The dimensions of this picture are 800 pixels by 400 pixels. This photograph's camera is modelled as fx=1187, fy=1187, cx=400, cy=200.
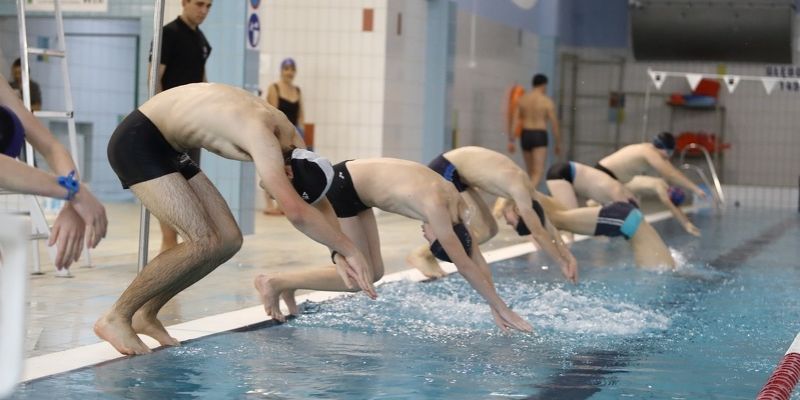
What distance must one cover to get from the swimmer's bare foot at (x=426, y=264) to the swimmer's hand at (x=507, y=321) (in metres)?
2.21

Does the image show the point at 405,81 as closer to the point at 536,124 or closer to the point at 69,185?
the point at 536,124

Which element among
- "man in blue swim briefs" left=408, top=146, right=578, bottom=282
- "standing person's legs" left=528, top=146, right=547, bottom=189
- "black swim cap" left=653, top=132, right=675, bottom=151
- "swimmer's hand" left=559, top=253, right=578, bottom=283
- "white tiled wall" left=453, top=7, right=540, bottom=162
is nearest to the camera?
"swimmer's hand" left=559, top=253, right=578, bottom=283

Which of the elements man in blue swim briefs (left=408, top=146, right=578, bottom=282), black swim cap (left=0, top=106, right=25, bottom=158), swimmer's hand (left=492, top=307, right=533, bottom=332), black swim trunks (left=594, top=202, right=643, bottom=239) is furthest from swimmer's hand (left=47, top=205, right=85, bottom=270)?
black swim trunks (left=594, top=202, right=643, bottom=239)

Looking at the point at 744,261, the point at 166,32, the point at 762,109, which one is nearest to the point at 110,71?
the point at 166,32

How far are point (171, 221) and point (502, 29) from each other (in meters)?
12.1

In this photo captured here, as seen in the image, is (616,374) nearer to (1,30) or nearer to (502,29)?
(1,30)

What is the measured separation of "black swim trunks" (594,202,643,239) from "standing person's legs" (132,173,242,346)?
4.12 meters

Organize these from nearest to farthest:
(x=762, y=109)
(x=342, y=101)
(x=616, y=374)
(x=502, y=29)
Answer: (x=616, y=374) → (x=342, y=101) → (x=502, y=29) → (x=762, y=109)

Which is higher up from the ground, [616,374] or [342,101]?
[342,101]

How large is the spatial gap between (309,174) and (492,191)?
2.75 m

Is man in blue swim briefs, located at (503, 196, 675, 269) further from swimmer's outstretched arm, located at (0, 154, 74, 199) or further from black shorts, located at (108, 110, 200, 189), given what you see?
swimmer's outstretched arm, located at (0, 154, 74, 199)

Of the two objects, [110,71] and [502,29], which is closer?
[110,71]

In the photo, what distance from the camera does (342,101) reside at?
12.2m

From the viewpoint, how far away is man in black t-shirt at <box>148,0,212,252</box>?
21.6 ft
